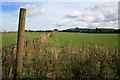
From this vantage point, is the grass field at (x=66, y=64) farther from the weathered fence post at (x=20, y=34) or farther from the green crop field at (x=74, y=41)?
the green crop field at (x=74, y=41)

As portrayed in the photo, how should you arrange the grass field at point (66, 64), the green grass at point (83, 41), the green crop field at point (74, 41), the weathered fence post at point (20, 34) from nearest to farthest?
Result: the weathered fence post at point (20, 34) → the grass field at point (66, 64) → the green grass at point (83, 41) → the green crop field at point (74, 41)

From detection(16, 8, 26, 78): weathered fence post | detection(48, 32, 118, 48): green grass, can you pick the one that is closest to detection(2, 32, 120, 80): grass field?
detection(16, 8, 26, 78): weathered fence post

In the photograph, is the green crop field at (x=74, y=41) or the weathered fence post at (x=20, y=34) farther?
the green crop field at (x=74, y=41)

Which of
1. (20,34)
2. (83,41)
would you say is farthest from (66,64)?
(83,41)

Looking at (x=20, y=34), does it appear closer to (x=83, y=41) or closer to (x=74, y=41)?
(x=83, y=41)

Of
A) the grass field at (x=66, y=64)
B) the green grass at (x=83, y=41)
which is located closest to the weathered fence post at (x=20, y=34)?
the grass field at (x=66, y=64)

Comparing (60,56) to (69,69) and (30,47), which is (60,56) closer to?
(69,69)

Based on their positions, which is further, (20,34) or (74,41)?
(74,41)

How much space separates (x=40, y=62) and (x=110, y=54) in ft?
7.63

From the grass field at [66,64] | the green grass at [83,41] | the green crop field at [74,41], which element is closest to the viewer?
the grass field at [66,64]

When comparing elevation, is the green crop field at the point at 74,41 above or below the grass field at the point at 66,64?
above

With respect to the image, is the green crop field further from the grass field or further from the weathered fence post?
the weathered fence post

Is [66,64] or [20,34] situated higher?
[20,34]

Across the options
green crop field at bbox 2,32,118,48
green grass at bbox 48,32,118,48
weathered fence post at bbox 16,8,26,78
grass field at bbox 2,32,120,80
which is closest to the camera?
weathered fence post at bbox 16,8,26,78
